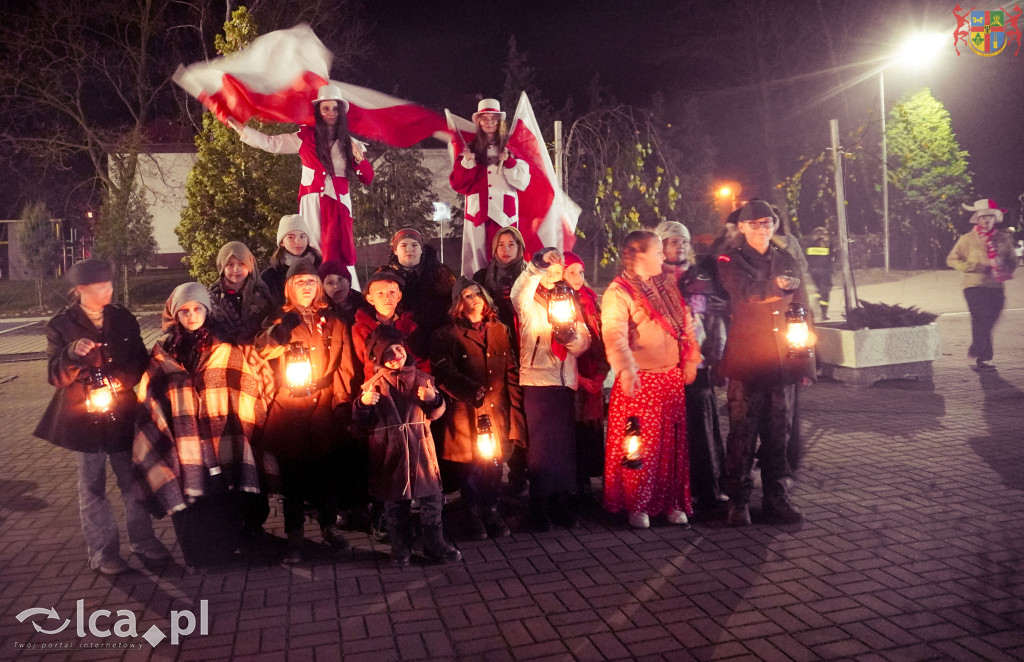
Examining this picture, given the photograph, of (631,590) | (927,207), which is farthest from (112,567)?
(927,207)

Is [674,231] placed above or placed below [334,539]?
above

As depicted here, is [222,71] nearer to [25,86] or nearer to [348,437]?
[348,437]

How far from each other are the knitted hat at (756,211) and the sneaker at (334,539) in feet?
10.9

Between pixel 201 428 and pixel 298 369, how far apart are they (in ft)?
2.30

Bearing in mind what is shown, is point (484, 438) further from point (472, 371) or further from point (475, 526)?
point (475, 526)

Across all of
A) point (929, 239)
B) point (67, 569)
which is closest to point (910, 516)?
point (67, 569)

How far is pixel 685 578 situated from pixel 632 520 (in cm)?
87

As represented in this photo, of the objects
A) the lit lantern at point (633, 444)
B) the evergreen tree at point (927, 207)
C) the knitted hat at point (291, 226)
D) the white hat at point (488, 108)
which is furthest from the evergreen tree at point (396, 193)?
the lit lantern at point (633, 444)

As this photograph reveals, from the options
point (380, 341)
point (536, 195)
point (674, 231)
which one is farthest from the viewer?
point (536, 195)

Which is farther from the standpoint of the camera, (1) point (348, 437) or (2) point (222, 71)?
(2) point (222, 71)

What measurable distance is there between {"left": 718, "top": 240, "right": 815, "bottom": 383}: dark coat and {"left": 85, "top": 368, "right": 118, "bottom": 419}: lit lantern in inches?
149

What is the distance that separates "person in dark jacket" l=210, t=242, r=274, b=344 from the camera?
17.4 ft

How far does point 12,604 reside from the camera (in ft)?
14.7

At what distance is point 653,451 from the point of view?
5.44 m
